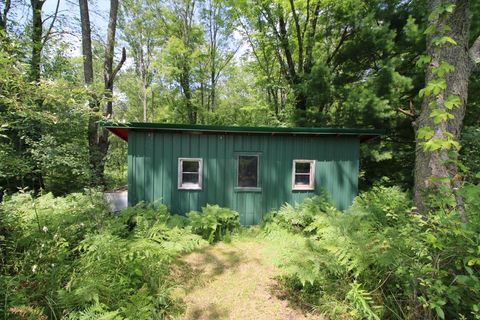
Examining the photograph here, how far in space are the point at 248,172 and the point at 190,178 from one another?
1599mm

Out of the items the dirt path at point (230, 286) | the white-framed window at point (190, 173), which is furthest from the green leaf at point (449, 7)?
the white-framed window at point (190, 173)

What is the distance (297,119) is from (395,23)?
15.6 feet

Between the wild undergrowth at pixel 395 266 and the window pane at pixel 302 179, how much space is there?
2327mm

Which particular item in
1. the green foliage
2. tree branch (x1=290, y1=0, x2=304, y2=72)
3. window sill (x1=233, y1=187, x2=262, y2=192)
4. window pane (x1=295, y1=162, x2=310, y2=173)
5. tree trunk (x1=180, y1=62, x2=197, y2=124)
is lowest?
the green foliage

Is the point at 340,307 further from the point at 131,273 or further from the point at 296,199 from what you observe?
the point at 296,199

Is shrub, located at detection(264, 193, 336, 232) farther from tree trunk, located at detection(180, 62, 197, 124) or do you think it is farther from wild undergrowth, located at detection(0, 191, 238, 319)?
tree trunk, located at detection(180, 62, 197, 124)

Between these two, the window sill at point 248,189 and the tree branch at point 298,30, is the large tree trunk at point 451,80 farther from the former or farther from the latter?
the tree branch at point 298,30

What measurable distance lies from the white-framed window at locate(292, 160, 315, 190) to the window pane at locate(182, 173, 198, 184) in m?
2.73

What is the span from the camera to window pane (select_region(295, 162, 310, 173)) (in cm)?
679

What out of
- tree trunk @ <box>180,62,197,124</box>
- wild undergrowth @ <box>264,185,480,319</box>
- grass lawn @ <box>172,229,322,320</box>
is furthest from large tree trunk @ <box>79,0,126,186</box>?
wild undergrowth @ <box>264,185,480,319</box>

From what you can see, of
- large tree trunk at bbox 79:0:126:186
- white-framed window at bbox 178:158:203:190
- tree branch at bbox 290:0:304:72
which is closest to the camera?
white-framed window at bbox 178:158:203:190

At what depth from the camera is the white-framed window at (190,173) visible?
6352 millimetres

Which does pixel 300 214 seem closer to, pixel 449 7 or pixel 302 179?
pixel 302 179

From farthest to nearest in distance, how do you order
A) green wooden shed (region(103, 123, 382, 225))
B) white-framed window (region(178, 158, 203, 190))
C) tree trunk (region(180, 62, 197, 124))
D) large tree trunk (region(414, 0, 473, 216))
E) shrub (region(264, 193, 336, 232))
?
tree trunk (region(180, 62, 197, 124)) → white-framed window (region(178, 158, 203, 190)) → green wooden shed (region(103, 123, 382, 225)) → shrub (region(264, 193, 336, 232)) → large tree trunk (region(414, 0, 473, 216))
